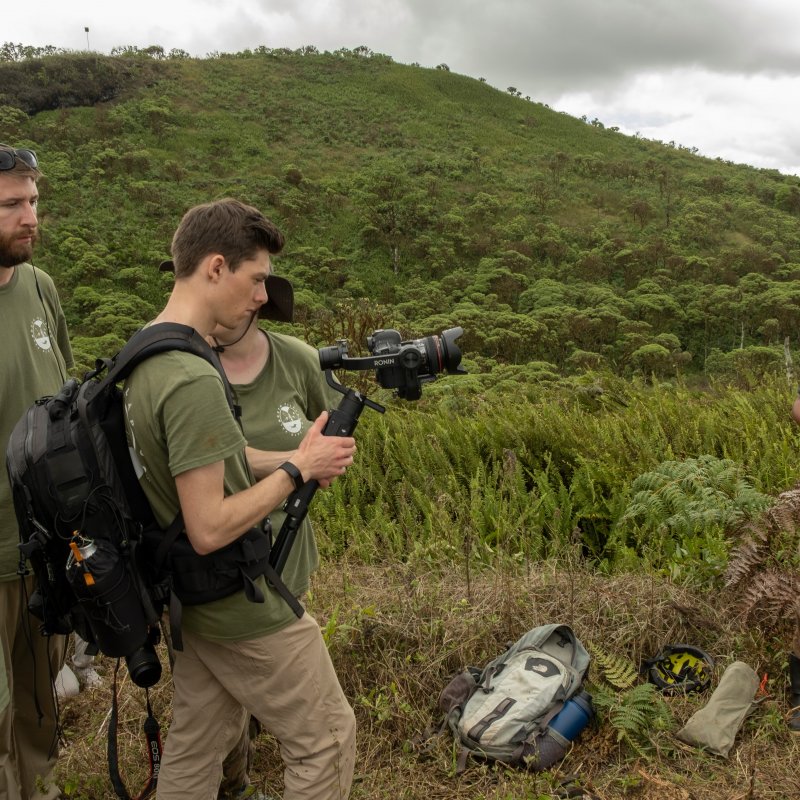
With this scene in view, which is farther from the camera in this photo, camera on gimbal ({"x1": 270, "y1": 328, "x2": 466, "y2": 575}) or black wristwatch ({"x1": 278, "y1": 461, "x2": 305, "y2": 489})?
camera on gimbal ({"x1": 270, "y1": 328, "x2": 466, "y2": 575})

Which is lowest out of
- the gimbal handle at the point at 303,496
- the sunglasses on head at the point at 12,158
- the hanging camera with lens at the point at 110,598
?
the hanging camera with lens at the point at 110,598

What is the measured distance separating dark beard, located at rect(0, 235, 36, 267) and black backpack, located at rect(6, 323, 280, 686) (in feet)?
2.59

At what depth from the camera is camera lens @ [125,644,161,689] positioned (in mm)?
1704

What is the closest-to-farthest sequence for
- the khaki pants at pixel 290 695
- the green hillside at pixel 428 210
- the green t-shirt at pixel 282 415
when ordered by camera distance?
the khaki pants at pixel 290 695
the green t-shirt at pixel 282 415
the green hillside at pixel 428 210

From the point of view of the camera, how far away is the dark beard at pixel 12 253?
2.25 metres

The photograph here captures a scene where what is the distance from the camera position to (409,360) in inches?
77.4

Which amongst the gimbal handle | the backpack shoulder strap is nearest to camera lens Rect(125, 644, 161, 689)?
the gimbal handle

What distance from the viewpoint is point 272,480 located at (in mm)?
1718

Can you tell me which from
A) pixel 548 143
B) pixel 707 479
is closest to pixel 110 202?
pixel 548 143

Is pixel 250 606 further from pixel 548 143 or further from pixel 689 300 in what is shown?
pixel 548 143

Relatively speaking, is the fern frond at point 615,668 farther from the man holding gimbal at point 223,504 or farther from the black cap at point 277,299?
the black cap at point 277,299

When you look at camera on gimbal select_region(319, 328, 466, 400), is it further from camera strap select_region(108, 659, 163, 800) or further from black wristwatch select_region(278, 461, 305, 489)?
camera strap select_region(108, 659, 163, 800)

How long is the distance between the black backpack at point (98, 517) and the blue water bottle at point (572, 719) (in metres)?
1.25

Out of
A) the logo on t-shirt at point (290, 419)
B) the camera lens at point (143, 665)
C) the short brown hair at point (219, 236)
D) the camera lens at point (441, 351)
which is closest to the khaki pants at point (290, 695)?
the camera lens at point (143, 665)
